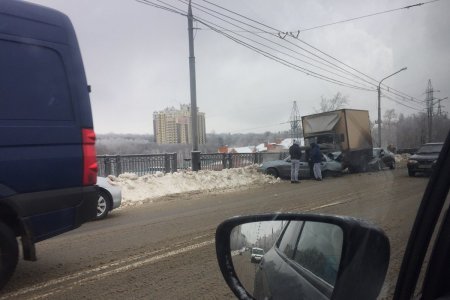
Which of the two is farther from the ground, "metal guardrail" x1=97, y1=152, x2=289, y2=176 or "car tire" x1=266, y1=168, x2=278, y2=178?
"metal guardrail" x1=97, y1=152, x2=289, y2=176

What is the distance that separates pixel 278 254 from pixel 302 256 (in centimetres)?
23

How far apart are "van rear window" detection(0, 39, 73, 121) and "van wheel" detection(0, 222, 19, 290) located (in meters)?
1.10

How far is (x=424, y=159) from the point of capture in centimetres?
164

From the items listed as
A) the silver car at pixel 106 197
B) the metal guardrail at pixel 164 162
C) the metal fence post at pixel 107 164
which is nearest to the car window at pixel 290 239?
the silver car at pixel 106 197

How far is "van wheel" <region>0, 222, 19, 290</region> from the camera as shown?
4254mm

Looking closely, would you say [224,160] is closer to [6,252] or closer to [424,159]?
[6,252]

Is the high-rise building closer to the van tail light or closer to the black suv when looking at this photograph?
the van tail light

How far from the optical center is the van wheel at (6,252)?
4254 mm

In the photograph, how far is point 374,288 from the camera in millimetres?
1319

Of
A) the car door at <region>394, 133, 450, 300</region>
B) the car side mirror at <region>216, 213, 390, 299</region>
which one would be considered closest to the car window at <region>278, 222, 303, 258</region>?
the car side mirror at <region>216, 213, 390, 299</region>

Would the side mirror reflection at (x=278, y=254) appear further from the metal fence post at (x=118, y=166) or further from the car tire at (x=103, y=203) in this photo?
the metal fence post at (x=118, y=166)

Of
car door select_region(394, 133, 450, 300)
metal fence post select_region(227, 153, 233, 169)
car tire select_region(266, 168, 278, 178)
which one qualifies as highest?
car door select_region(394, 133, 450, 300)

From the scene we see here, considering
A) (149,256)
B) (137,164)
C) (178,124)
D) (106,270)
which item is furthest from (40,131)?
(178,124)

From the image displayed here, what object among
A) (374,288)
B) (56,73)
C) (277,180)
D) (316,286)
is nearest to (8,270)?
(56,73)
